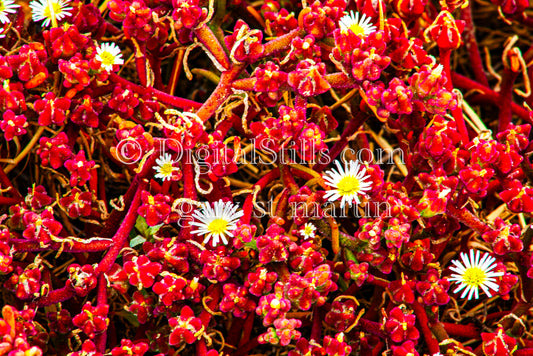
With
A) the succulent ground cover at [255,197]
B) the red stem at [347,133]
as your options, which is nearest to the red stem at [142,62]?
the succulent ground cover at [255,197]

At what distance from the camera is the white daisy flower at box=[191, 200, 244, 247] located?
100 cm

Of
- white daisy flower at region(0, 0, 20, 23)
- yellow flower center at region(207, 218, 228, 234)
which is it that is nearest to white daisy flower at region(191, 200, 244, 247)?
yellow flower center at region(207, 218, 228, 234)

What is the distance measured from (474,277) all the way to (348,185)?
0.98 ft

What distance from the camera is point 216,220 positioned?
1014mm

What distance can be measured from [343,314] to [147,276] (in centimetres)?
36

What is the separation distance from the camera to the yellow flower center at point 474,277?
1.04 metres

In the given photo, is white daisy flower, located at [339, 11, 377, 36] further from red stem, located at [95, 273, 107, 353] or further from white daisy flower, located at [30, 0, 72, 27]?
red stem, located at [95, 273, 107, 353]

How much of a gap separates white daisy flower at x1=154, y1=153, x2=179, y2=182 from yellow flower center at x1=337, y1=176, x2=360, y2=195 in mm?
309

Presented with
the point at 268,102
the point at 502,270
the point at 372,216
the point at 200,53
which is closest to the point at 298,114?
the point at 268,102

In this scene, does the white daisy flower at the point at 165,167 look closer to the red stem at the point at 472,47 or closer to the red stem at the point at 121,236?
the red stem at the point at 121,236

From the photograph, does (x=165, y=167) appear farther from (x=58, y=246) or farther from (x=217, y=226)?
(x=58, y=246)

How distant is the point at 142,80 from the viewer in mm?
1156

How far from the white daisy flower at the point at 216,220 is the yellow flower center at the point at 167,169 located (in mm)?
86

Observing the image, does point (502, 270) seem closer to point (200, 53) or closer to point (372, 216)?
point (372, 216)
